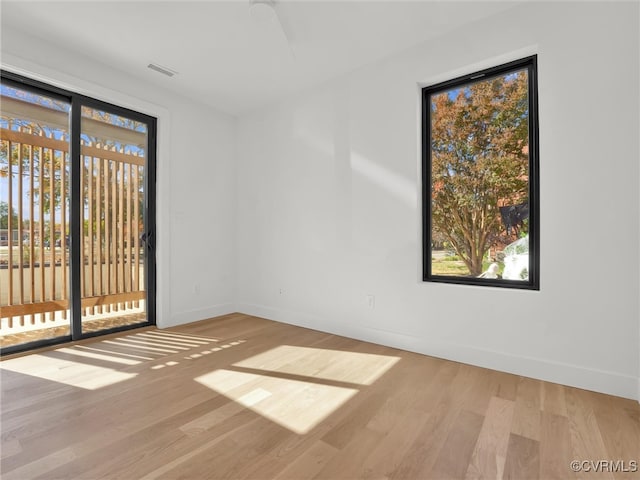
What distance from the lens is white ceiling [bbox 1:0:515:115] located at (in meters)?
2.29

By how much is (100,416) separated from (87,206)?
88.3 inches

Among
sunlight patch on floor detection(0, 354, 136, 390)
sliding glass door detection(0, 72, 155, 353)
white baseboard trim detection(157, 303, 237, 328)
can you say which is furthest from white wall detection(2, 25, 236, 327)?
sunlight patch on floor detection(0, 354, 136, 390)

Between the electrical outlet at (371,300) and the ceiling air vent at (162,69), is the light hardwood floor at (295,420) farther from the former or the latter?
the ceiling air vent at (162,69)

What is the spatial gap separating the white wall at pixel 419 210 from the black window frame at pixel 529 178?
8 centimetres

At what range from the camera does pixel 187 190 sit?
12.3 feet

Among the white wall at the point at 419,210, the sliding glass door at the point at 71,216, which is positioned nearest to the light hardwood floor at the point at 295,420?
the white wall at the point at 419,210

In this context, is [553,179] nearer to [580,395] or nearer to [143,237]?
[580,395]

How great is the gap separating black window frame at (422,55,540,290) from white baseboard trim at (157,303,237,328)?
2.55 meters

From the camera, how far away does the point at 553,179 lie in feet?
7.07

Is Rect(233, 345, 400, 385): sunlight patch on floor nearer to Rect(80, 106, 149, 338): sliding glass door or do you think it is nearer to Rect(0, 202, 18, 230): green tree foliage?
Rect(80, 106, 149, 338): sliding glass door

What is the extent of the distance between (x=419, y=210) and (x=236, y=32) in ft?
6.75

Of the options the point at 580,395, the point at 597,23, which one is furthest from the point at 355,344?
the point at 597,23

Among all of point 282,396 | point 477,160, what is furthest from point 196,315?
point 477,160

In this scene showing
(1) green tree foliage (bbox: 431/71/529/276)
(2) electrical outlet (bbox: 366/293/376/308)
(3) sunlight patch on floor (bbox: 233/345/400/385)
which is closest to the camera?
(3) sunlight patch on floor (bbox: 233/345/400/385)
